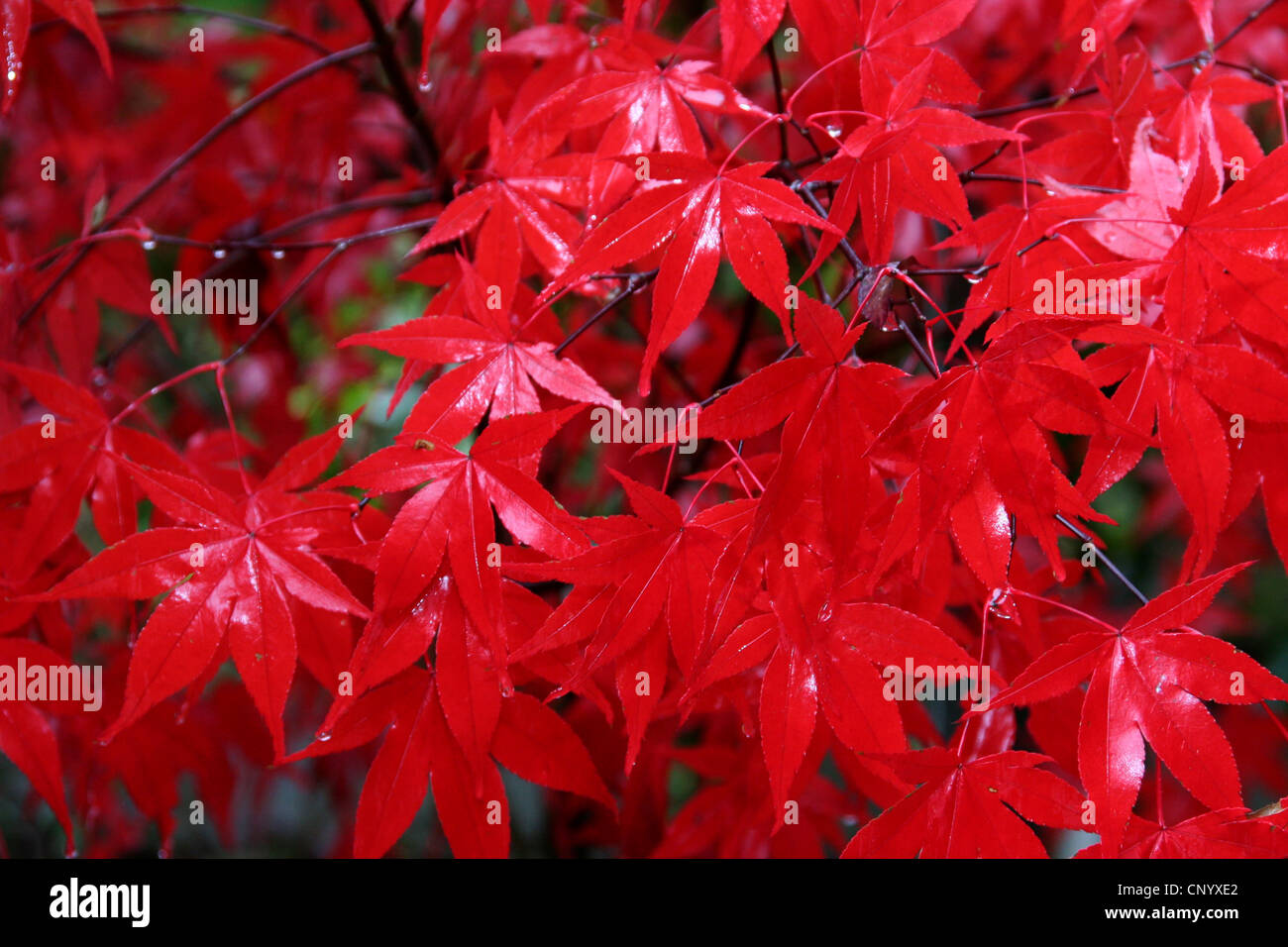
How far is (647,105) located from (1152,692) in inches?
24.0

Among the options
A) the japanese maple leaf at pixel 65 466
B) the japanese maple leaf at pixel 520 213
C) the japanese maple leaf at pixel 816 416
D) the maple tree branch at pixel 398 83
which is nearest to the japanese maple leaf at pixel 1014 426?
the japanese maple leaf at pixel 816 416

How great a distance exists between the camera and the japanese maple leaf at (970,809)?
632mm

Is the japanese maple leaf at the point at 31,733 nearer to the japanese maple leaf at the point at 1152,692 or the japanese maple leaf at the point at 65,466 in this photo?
the japanese maple leaf at the point at 65,466

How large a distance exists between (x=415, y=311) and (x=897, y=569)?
133 cm

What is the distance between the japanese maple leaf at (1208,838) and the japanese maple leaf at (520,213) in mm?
642

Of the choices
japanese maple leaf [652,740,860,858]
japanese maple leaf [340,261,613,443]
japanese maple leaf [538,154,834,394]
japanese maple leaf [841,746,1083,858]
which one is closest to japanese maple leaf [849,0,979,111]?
japanese maple leaf [538,154,834,394]

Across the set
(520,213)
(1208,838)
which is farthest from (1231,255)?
(520,213)

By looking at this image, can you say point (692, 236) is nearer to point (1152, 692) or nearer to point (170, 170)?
point (1152, 692)

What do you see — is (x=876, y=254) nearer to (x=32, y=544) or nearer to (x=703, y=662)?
(x=703, y=662)

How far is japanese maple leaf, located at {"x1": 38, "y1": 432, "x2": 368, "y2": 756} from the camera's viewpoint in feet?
2.20

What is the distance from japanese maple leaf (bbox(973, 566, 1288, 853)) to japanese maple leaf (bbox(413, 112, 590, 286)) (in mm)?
518

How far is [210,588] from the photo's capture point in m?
0.70

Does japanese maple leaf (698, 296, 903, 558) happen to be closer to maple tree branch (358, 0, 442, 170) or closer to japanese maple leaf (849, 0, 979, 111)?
japanese maple leaf (849, 0, 979, 111)

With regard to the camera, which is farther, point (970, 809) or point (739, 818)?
point (739, 818)
